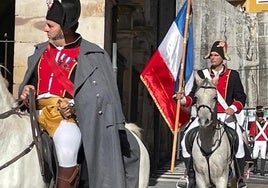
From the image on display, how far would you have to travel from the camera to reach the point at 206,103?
8047 mm

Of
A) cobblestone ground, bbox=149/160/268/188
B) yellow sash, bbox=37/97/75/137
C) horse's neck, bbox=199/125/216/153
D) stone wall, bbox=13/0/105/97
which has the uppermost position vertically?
stone wall, bbox=13/0/105/97

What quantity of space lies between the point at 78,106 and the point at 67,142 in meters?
0.29

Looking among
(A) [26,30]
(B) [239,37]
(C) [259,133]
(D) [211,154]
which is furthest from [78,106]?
(B) [239,37]

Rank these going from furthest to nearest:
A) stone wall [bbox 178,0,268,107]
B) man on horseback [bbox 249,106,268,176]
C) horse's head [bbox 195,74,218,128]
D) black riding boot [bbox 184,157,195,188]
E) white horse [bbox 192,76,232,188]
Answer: stone wall [bbox 178,0,268,107] < man on horseback [bbox 249,106,268,176] < black riding boot [bbox 184,157,195,188] < white horse [bbox 192,76,232,188] < horse's head [bbox 195,74,218,128]

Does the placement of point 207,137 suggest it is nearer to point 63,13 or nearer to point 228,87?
point 228,87

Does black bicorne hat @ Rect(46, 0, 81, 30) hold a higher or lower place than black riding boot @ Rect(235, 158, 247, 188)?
higher

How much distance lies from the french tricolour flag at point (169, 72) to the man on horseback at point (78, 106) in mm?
4435

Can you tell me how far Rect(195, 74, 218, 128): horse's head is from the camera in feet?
26.3

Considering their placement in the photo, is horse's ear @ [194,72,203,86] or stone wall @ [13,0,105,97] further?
stone wall @ [13,0,105,97]

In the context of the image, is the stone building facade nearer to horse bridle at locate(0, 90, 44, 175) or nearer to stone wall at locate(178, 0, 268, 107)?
stone wall at locate(178, 0, 268, 107)

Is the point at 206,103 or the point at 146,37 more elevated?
the point at 146,37

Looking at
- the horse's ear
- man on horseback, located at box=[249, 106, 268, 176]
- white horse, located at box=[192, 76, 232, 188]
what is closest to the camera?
the horse's ear

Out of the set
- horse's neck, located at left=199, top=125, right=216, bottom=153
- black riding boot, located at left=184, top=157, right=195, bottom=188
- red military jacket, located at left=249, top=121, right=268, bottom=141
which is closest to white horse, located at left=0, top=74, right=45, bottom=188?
horse's neck, located at left=199, top=125, right=216, bottom=153

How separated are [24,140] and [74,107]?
0.45 metres
